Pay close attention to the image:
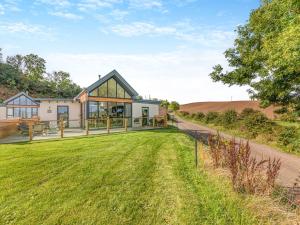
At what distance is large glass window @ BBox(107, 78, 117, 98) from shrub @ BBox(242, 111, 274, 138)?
37.5 ft

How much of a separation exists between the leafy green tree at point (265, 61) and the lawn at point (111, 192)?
18.9 ft

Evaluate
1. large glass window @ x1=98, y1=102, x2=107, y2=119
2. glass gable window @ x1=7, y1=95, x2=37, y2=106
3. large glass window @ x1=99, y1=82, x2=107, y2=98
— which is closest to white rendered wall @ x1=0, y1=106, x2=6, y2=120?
glass gable window @ x1=7, y1=95, x2=37, y2=106

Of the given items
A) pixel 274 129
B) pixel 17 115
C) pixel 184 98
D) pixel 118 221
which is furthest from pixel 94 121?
pixel 184 98

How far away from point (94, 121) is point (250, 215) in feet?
Result: 55.0

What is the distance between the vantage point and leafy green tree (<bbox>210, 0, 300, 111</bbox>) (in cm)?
1010

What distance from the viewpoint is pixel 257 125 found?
17625 millimetres

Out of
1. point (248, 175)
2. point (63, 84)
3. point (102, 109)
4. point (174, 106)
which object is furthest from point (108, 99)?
point (174, 106)

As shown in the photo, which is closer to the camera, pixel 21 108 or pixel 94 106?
pixel 94 106

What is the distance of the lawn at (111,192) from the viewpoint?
428 centimetres

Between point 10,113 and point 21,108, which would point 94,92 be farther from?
point 10,113

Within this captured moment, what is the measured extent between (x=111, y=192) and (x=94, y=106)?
15.3 meters

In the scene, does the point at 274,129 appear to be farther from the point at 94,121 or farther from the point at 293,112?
the point at 94,121

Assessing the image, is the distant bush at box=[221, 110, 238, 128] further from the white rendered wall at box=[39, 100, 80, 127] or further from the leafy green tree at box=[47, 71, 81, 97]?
the leafy green tree at box=[47, 71, 81, 97]

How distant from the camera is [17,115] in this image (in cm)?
2323
